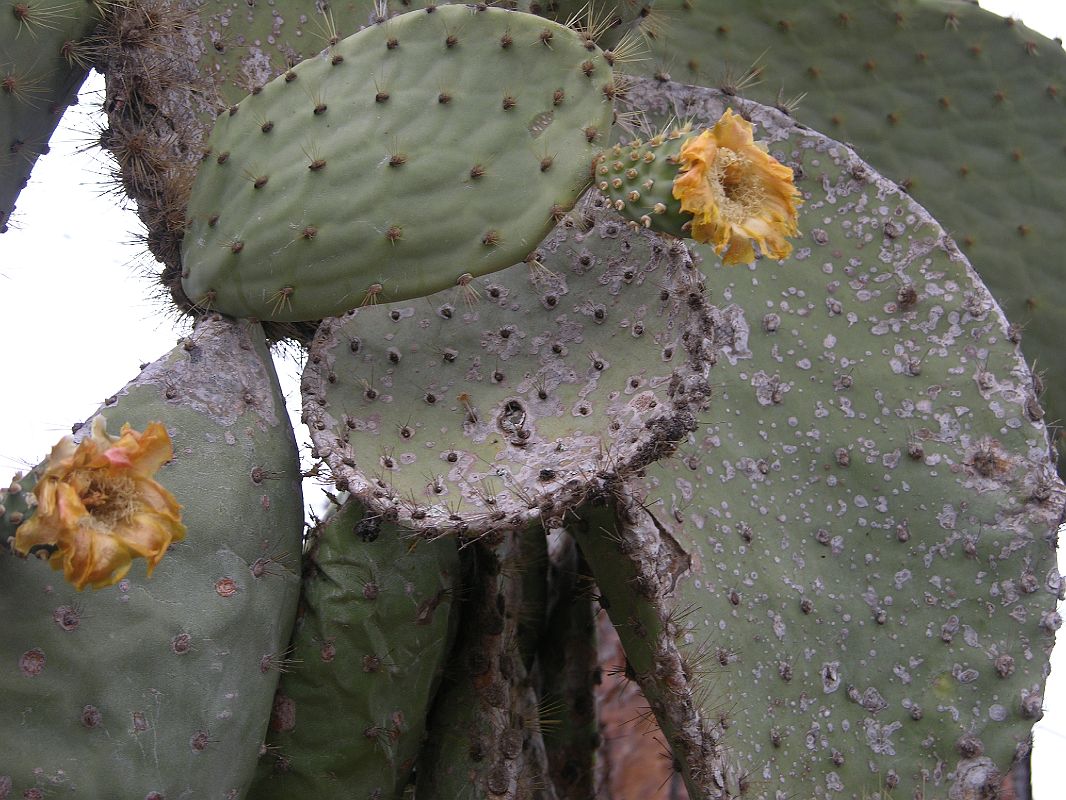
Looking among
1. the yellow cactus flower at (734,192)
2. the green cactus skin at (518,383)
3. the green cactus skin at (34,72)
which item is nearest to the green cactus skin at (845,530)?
the green cactus skin at (518,383)

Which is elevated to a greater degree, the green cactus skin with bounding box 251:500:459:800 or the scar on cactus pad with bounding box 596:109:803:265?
the scar on cactus pad with bounding box 596:109:803:265

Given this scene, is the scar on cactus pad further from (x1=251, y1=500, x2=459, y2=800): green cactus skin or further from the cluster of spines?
(x1=251, y1=500, x2=459, y2=800): green cactus skin

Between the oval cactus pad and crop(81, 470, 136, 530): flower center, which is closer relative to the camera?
crop(81, 470, 136, 530): flower center

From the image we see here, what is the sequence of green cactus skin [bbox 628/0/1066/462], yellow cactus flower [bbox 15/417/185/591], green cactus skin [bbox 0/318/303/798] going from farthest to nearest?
green cactus skin [bbox 628/0/1066/462] → green cactus skin [bbox 0/318/303/798] → yellow cactus flower [bbox 15/417/185/591]

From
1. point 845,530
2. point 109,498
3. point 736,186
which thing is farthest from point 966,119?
point 109,498

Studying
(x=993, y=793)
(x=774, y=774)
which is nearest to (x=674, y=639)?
(x=774, y=774)

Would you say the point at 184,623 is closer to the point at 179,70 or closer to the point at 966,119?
the point at 179,70

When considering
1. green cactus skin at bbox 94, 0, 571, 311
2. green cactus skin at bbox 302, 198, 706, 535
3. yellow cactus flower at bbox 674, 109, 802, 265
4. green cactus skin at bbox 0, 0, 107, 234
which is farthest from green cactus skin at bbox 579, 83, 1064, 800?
green cactus skin at bbox 0, 0, 107, 234

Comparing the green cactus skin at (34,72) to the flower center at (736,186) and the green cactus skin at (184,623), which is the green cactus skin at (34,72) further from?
the flower center at (736,186)
